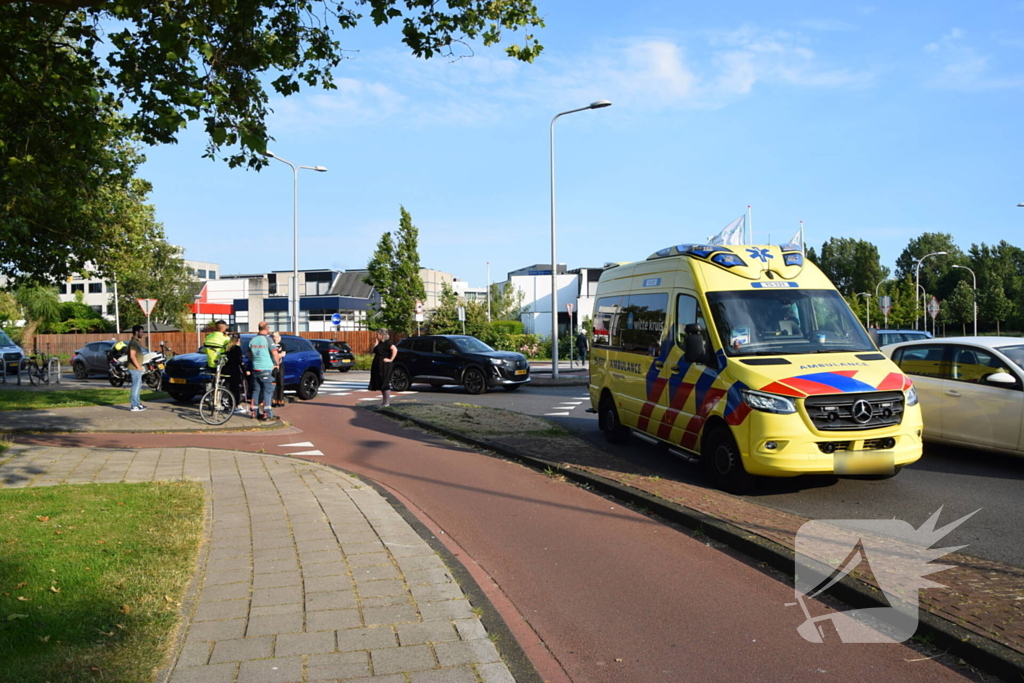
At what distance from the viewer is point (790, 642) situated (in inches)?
173

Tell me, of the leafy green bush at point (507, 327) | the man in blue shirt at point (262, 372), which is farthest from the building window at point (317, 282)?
the man in blue shirt at point (262, 372)

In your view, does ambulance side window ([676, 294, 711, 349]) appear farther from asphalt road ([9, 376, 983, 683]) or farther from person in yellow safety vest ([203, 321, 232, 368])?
person in yellow safety vest ([203, 321, 232, 368])

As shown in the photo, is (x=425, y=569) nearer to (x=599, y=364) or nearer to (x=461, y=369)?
(x=599, y=364)

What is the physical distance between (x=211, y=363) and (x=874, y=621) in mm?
13894

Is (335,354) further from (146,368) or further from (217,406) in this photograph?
(217,406)

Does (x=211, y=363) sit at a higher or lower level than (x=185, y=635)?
higher

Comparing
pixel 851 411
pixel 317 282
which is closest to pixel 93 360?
pixel 851 411

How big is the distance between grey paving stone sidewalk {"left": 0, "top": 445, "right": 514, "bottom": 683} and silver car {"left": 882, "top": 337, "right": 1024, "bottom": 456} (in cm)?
663

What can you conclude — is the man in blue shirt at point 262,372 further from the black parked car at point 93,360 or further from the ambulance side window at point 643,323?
the black parked car at point 93,360

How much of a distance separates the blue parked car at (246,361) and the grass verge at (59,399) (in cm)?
137

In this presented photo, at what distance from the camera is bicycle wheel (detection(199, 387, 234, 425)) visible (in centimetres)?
1466

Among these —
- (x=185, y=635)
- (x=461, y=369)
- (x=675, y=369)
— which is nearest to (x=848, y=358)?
(x=675, y=369)

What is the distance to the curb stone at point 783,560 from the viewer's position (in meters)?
3.91

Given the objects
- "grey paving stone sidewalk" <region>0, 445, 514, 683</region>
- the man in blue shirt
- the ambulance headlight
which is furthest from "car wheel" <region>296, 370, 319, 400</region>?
the ambulance headlight
